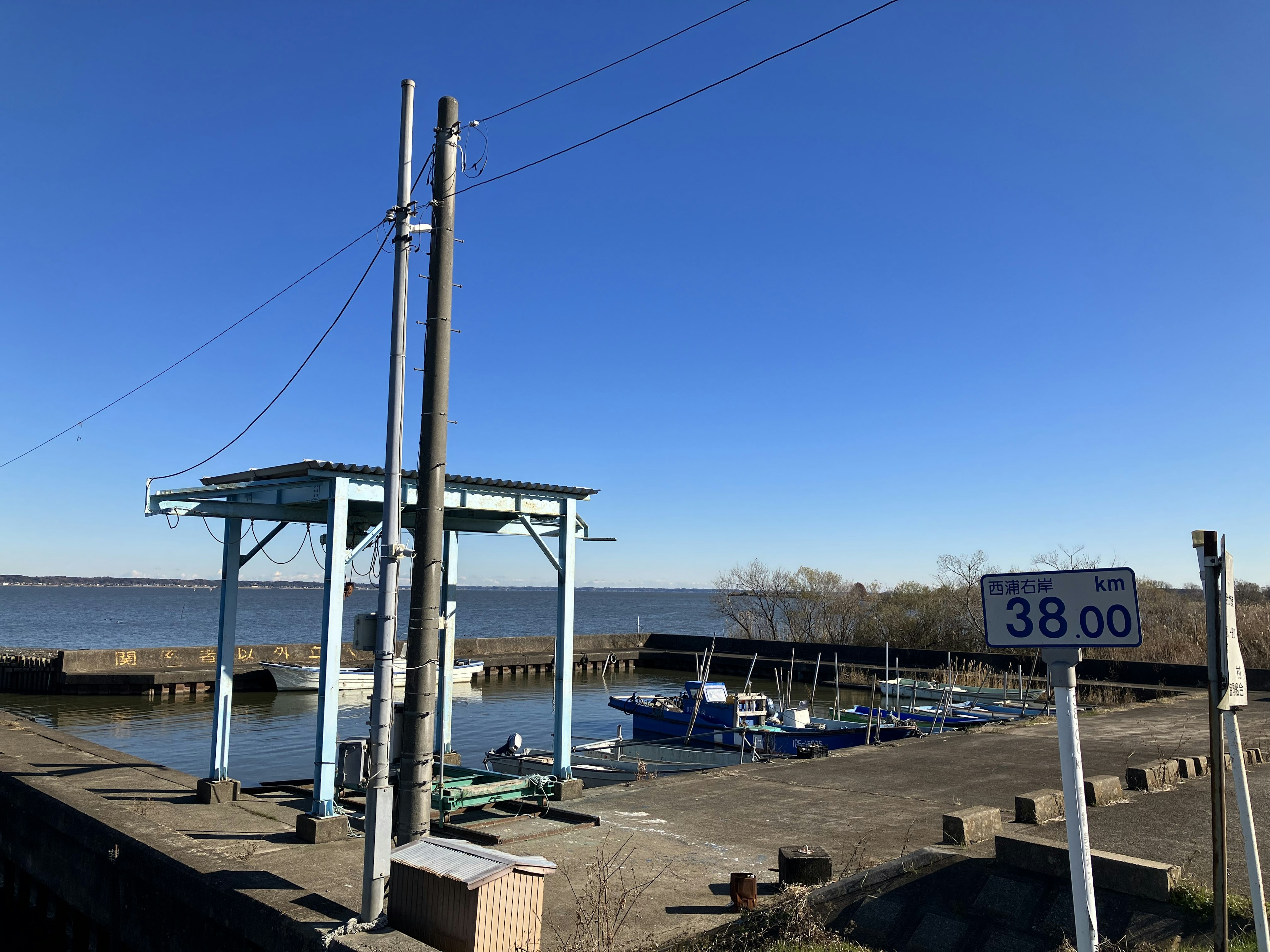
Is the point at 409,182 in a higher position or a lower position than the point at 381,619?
higher

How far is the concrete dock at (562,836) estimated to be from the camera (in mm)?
7816

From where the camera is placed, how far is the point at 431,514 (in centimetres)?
839

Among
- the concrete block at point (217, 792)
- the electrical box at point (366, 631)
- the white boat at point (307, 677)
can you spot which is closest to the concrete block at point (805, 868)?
the electrical box at point (366, 631)

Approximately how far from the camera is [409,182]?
8055 millimetres

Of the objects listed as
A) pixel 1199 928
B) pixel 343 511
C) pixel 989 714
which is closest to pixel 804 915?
pixel 1199 928

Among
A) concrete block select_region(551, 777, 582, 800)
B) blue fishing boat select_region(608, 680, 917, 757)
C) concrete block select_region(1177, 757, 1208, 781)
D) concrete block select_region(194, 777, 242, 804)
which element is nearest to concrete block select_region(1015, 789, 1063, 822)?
concrete block select_region(1177, 757, 1208, 781)

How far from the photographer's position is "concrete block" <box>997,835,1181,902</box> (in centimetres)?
683

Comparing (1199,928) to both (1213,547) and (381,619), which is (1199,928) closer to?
(1213,547)

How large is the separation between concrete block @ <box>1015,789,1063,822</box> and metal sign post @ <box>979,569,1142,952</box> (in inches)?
188

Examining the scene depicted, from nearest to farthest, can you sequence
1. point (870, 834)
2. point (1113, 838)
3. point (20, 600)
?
point (1113, 838), point (870, 834), point (20, 600)

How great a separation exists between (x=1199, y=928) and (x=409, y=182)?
8.67 metres

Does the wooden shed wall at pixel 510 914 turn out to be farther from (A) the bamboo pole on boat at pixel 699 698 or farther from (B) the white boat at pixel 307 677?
(B) the white boat at pixel 307 677

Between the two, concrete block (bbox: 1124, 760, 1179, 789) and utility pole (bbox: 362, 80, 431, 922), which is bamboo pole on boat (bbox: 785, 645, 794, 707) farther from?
utility pole (bbox: 362, 80, 431, 922)

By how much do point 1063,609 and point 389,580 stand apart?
5032 mm
